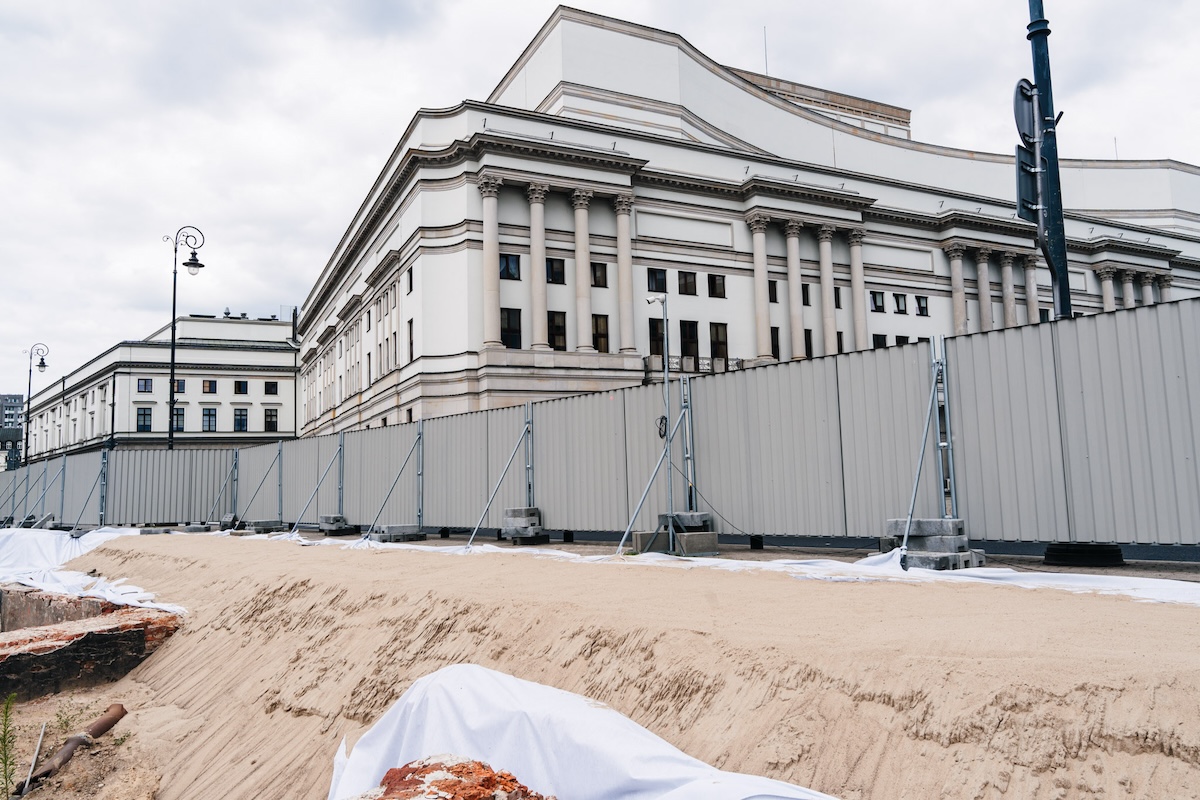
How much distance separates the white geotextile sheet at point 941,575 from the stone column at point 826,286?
131 feet

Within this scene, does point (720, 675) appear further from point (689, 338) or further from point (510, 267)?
point (689, 338)

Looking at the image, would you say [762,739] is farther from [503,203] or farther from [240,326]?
[240,326]

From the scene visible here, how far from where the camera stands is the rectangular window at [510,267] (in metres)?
42.8

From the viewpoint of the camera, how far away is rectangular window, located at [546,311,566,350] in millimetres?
43469

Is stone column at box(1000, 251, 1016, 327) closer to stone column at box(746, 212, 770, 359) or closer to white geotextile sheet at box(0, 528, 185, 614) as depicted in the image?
stone column at box(746, 212, 770, 359)

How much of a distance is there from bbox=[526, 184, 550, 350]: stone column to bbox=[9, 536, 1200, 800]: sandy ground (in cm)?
2966

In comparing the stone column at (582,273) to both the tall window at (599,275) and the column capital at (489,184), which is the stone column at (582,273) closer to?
the tall window at (599,275)

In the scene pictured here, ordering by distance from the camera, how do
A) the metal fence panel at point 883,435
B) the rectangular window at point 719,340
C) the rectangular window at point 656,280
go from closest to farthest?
1. the metal fence panel at point 883,435
2. the rectangular window at point 656,280
3. the rectangular window at point 719,340

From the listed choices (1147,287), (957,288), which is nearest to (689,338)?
(957,288)

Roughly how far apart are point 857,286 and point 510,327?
23.6 meters

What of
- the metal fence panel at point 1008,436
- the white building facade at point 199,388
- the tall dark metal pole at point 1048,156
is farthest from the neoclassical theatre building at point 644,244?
the white building facade at point 199,388

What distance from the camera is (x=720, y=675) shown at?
5770mm

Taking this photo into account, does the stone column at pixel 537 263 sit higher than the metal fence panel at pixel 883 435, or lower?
higher

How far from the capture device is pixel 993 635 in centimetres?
597
